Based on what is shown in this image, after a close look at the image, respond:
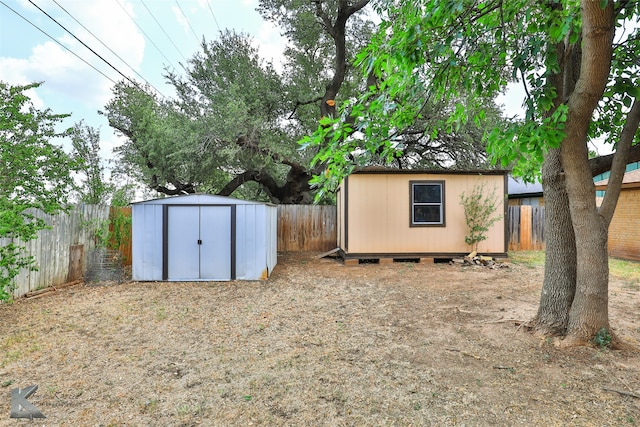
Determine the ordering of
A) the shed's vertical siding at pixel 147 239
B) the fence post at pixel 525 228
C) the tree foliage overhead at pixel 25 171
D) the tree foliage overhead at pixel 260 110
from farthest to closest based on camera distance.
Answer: the fence post at pixel 525 228
the tree foliage overhead at pixel 260 110
the shed's vertical siding at pixel 147 239
the tree foliage overhead at pixel 25 171

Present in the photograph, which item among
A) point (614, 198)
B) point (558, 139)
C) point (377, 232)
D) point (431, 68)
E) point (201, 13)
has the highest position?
point (201, 13)

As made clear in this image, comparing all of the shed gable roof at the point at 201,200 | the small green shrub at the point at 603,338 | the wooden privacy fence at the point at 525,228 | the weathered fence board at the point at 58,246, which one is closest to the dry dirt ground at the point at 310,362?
the small green shrub at the point at 603,338

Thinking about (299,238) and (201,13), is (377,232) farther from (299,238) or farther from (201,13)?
(201,13)

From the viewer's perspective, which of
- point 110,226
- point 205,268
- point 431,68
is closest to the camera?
point 431,68

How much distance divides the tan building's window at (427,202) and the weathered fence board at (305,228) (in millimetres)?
3453

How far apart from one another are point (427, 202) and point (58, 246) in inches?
319

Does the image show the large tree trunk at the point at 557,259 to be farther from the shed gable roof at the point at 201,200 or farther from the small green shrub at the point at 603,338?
the shed gable roof at the point at 201,200

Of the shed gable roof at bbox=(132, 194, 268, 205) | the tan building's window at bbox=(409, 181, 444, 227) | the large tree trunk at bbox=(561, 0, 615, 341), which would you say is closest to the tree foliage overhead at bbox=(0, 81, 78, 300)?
the shed gable roof at bbox=(132, 194, 268, 205)

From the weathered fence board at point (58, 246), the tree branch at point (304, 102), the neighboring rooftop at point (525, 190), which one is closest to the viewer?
the weathered fence board at point (58, 246)

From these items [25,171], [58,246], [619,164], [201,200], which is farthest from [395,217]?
[25,171]

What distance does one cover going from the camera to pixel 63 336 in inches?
137

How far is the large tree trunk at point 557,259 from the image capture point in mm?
3252

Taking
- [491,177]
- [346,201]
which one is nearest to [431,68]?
[346,201]

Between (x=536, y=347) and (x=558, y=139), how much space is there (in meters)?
1.99
